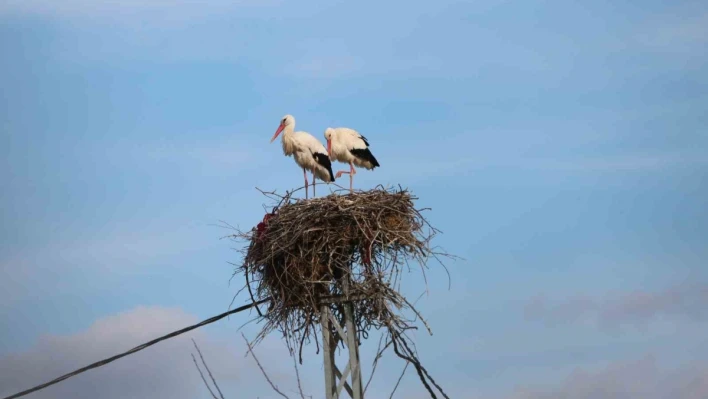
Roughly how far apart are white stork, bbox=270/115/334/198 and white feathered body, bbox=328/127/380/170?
→ 0.17m

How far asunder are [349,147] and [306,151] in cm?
58

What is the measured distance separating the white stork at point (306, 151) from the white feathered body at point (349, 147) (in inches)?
6.7

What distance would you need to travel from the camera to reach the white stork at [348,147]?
1340 centimetres

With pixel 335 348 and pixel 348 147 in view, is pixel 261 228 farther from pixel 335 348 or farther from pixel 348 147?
pixel 348 147

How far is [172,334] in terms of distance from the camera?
9.17m

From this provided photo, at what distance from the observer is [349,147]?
13.4 meters

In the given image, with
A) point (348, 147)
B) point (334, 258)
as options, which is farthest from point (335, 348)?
point (348, 147)

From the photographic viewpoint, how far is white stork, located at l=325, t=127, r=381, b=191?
13398 millimetres

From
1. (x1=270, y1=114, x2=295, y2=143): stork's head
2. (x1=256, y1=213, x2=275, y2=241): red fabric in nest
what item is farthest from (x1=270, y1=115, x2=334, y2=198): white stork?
(x1=256, y1=213, x2=275, y2=241): red fabric in nest

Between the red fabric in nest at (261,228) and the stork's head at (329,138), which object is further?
the stork's head at (329,138)

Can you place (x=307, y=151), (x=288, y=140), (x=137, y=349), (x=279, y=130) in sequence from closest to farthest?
(x=137, y=349), (x=307, y=151), (x=288, y=140), (x=279, y=130)

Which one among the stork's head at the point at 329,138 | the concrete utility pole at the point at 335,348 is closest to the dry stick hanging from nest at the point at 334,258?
the concrete utility pole at the point at 335,348

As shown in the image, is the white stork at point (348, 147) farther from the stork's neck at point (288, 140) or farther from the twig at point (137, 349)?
the twig at point (137, 349)

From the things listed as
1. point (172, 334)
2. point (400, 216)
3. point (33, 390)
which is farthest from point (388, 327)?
point (33, 390)
